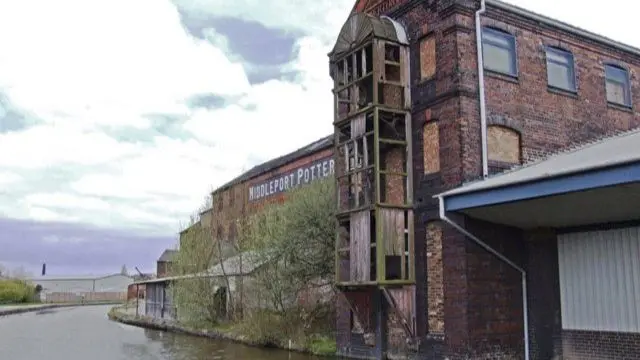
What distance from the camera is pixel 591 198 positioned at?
34.4 ft

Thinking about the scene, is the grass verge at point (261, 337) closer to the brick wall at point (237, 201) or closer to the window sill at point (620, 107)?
the brick wall at point (237, 201)

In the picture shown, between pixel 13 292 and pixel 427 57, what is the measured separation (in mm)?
59068

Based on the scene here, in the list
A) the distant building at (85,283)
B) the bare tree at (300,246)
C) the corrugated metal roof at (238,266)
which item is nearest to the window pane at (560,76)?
the bare tree at (300,246)

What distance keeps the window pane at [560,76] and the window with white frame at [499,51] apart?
1.20 meters

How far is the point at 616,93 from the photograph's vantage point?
16.5 m

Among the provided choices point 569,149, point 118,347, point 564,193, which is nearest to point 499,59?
point 569,149

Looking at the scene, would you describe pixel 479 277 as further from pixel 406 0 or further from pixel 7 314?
pixel 7 314

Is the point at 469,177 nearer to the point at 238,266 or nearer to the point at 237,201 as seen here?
the point at 238,266

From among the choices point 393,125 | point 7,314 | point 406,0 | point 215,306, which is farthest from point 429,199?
point 7,314

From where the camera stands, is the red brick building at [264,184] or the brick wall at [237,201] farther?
the brick wall at [237,201]

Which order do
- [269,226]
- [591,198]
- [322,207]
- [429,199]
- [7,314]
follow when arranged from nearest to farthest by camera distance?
[591,198]
[429,199]
[322,207]
[269,226]
[7,314]

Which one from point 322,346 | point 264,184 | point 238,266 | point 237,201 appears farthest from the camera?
point 237,201

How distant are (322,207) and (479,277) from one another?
6.89 meters

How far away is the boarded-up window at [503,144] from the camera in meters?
13.9
